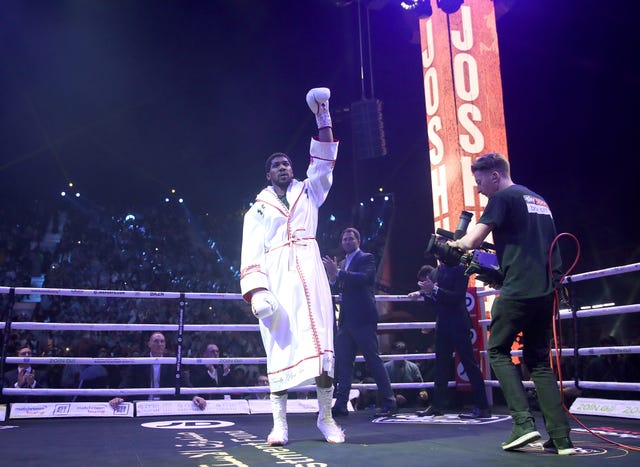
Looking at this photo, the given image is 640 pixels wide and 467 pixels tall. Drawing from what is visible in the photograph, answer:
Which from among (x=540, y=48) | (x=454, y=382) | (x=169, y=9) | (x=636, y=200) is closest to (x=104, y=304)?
(x=169, y=9)

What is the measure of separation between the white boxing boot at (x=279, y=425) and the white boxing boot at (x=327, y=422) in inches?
8.5

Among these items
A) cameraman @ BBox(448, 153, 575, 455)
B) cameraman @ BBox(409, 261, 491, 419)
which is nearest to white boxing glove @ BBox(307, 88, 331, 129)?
cameraman @ BBox(448, 153, 575, 455)

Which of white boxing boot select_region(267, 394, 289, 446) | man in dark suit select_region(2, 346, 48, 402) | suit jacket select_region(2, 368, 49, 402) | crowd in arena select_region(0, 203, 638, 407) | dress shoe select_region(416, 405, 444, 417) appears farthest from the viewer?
crowd in arena select_region(0, 203, 638, 407)

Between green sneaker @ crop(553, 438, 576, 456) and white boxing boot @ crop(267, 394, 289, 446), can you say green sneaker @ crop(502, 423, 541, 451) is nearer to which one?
green sneaker @ crop(553, 438, 576, 456)

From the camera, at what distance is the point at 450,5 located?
8102 mm

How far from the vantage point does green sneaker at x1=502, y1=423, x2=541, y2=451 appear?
262cm

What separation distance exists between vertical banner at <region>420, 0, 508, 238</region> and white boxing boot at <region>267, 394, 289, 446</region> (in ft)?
17.3

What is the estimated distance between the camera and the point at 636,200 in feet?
41.7

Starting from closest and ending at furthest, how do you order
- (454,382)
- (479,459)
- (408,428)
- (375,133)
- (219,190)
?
(479,459) < (408,428) < (454,382) < (375,133) < (219,190)

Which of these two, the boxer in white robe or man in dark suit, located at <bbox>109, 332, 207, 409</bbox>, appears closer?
the boxer in white robe

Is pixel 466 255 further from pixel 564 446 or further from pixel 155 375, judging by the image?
pixel 155 375

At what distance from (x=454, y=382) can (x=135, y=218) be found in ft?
42.4

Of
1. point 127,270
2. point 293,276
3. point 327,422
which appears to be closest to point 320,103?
point 293,276

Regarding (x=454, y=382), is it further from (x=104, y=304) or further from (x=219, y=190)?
(x=219, y=190)
